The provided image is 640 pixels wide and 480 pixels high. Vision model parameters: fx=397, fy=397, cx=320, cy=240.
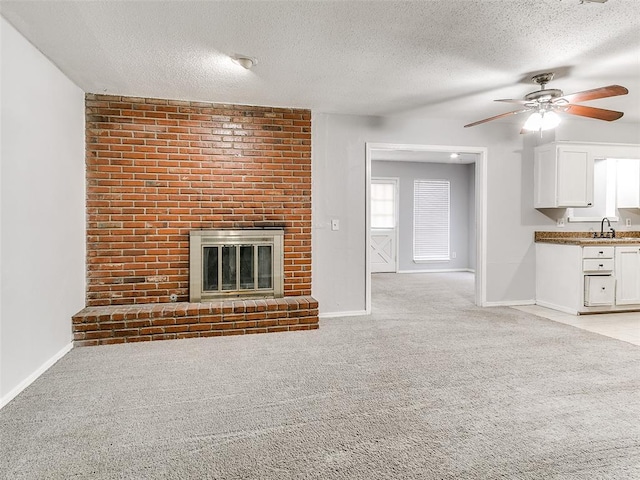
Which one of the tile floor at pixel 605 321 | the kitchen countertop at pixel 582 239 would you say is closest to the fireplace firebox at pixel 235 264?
the tile floor at pixel 605 321

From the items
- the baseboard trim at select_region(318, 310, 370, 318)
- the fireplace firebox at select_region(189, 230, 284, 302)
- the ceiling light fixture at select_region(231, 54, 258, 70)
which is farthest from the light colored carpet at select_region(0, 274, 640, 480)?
the ceiling light fixture at select_region(231, 54, 258, 70)

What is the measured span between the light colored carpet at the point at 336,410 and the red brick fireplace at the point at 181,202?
0.93 ft

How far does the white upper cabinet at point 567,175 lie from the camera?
15.4ft

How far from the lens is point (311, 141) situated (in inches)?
170

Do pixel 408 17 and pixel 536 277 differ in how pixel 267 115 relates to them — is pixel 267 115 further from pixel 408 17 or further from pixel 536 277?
pixel 536 277

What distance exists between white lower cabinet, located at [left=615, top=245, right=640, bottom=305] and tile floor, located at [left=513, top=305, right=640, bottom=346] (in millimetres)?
180

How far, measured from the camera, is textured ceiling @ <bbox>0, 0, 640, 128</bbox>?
225 centimetres

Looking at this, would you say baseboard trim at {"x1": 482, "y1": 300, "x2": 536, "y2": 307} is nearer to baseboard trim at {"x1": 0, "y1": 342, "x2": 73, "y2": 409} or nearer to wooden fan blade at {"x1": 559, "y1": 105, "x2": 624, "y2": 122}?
wooden fan blade at {"x1": 559, "y1": 105, "x2": 624, "y2": 122}

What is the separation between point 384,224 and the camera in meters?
8.46

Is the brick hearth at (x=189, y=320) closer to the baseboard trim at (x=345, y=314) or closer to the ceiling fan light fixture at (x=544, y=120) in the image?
the baseboard trim at (x=345, y=314)

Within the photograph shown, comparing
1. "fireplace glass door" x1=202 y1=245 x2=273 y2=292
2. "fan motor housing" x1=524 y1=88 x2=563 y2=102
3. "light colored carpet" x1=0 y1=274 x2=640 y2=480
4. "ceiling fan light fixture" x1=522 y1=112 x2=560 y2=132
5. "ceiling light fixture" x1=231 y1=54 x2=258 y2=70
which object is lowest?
"light colored carpet" x1=0 y1=274 x2=640 y2=480

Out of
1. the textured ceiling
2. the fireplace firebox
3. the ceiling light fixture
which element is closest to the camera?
the textured ceiling

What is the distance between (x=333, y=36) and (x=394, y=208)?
6.12 meters

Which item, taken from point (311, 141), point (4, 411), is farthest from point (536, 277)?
point (4, 411)
